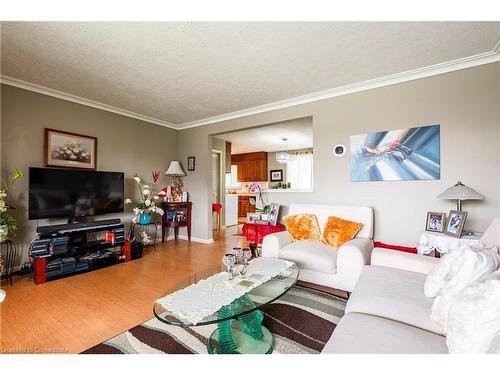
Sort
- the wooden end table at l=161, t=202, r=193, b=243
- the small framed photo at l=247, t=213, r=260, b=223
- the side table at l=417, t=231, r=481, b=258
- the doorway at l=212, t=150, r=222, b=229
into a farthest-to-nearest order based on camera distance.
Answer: the doorway at l=212, t=150, r=222, b=229, the wooden end table at l=161, t=202, r=193, b=243, the small framed photo at l=247, t=213, r=260, b=223, the side table at l=417, t=231, r=481, b=258

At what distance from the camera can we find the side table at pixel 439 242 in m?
2.11

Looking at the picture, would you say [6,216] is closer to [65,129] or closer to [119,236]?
[119,236]

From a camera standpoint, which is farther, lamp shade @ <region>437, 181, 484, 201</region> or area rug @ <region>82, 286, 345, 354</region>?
lamp shade @ <region>437, 181, 484, 201</region>

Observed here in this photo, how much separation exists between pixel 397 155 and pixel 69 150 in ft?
14.2

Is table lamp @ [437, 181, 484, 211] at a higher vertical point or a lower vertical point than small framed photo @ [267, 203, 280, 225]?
higher

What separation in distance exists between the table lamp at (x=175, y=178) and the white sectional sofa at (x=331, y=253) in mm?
2616

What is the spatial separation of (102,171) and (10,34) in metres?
1.90

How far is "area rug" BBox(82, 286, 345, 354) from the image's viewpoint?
153 cm

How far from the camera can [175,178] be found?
4.84 m

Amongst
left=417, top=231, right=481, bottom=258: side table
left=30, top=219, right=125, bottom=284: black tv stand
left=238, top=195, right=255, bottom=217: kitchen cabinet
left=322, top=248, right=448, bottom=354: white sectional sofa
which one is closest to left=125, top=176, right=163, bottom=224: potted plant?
left=30, top=219, right=125, bottom=284: black tv stand

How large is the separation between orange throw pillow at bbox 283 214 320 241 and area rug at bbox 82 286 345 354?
84 centimetres

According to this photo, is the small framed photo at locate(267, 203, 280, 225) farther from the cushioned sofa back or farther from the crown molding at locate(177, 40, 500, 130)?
the crown molding at locate(177, 40, 500, 130)
